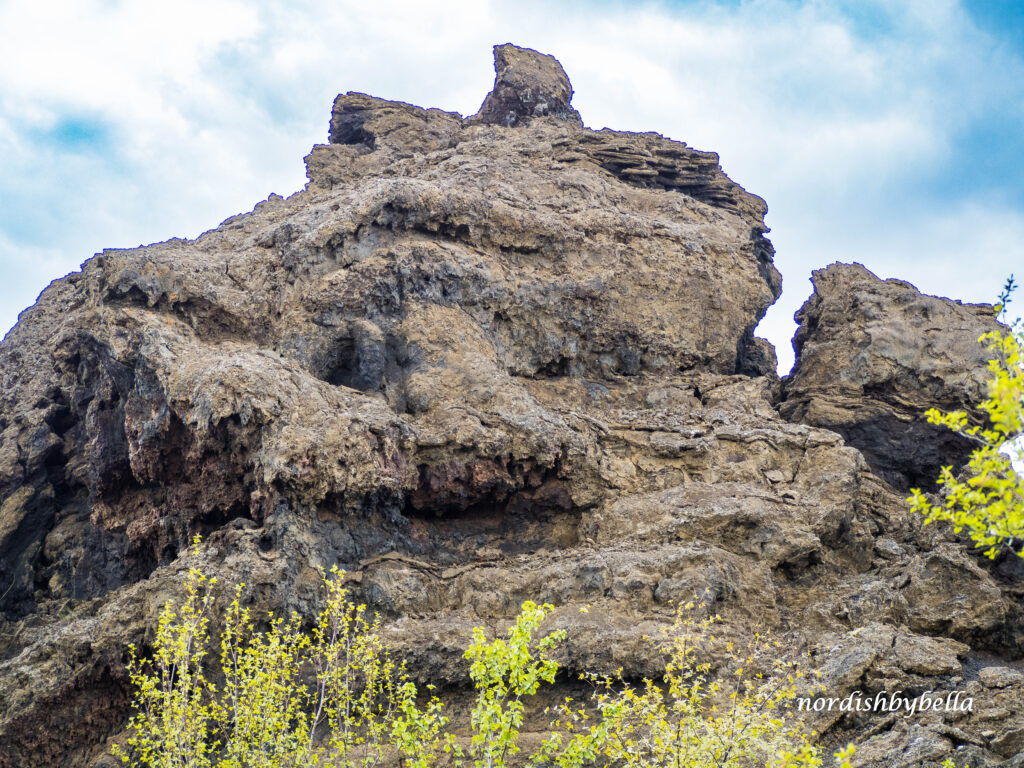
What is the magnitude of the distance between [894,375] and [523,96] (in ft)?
77.8

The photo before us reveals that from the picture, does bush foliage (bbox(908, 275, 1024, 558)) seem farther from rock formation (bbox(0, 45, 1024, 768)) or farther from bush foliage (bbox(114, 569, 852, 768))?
rock formation (bbox(0, 45, 1024, 768))

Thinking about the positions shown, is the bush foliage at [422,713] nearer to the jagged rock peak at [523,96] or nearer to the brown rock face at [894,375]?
the brown rock face at [894,375]

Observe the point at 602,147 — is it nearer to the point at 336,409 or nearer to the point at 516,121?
the point at 516,121

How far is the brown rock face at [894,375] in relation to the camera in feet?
107

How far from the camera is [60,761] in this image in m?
22.6

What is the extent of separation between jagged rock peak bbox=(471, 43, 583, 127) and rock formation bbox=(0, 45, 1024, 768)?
→ 6.24m

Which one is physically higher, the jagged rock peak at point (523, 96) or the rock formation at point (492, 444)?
the jagged rock peak at point (523, 96)

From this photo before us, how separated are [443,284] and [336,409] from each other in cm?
726

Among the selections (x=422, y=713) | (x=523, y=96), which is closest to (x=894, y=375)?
(x=422, y=713)

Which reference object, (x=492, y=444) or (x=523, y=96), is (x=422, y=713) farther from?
(x=523, y=96)

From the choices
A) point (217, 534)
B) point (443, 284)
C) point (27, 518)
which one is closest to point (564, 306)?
point (443, 284)

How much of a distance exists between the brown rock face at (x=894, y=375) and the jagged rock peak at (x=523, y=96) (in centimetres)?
1845

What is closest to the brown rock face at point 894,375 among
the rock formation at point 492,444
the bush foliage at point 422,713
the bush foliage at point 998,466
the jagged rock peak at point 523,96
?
the rock formation at point 492,444

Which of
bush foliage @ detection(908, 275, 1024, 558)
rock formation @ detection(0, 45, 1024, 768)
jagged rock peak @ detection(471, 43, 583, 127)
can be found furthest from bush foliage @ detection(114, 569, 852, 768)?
jagged rock peak @ detection(471, 43, 583, 127)
